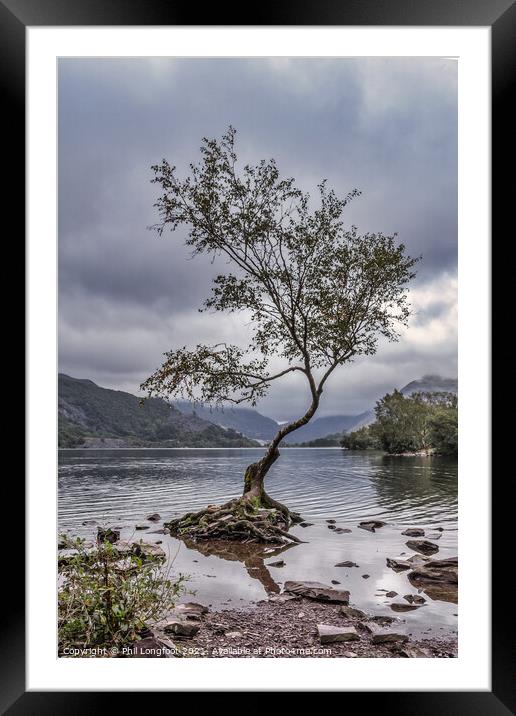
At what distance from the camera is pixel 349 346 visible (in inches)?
152

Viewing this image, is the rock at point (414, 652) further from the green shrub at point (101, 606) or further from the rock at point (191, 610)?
the green shrub at point (101, 606)

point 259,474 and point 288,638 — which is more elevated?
point 259,474

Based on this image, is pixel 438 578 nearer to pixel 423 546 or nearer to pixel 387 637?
pixel 423 546

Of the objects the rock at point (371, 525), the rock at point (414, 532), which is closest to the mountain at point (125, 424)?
the rock at point (371, 525)

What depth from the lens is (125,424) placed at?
3670 mm

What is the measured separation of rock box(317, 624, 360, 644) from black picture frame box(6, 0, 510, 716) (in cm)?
56

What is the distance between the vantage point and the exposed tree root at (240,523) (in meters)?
3.64

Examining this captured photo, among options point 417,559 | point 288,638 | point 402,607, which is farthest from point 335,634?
point 417,559

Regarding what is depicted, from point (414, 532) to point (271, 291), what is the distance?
2.31m

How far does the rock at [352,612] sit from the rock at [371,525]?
3.28ft
